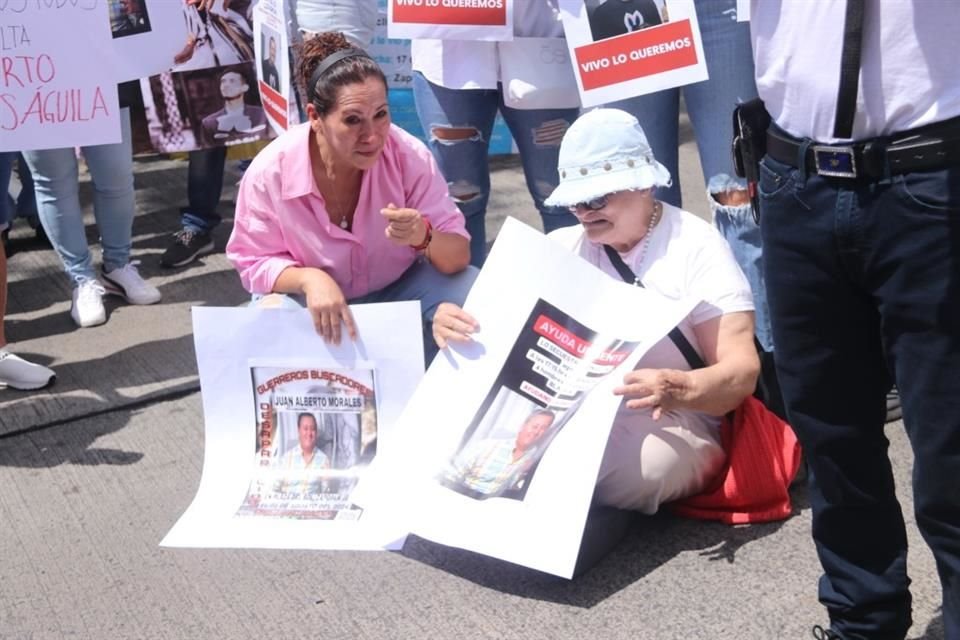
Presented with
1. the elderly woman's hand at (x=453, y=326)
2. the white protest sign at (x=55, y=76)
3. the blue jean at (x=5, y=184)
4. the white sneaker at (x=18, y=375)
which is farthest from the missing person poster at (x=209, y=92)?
→ the elderly woman's hand at (x=453, y=326)

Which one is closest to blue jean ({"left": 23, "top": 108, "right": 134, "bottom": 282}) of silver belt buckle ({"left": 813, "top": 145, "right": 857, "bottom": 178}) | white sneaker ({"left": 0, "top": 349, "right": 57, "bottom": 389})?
white sneaker ({"left": 0, "top": 349, "right": 57, "bottom": 389})

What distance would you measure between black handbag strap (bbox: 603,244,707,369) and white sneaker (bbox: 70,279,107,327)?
87.9 inches

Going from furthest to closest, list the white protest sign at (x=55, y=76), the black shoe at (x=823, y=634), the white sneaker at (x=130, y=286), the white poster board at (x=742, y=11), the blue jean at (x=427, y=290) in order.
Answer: the white sneaker at (x=130, y=286) < the white protest sign at (x=55, y=76) < the blue jean at (x=427, y=290) < the white poster board at (x=742, y=11) < the black shoe at (x=823, y=634)

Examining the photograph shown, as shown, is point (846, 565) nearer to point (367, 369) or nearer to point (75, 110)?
point (367, 369)

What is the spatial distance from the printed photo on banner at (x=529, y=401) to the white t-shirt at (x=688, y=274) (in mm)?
133

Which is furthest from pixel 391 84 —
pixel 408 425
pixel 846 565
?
pixel 846 565

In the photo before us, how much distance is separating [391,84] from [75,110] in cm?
149

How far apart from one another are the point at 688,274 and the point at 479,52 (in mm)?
1033

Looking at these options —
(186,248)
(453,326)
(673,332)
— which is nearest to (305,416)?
(453,326)

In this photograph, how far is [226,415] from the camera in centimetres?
344

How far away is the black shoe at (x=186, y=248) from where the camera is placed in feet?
17.5

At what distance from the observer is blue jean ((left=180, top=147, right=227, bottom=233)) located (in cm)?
548

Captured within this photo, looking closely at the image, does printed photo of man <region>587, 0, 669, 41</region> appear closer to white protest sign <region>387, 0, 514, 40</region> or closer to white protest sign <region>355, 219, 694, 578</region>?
white protest sign <region>387, 0, 514, 40</region>

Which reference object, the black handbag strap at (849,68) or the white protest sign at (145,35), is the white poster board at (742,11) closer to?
the black handbag strap at (849,68)
